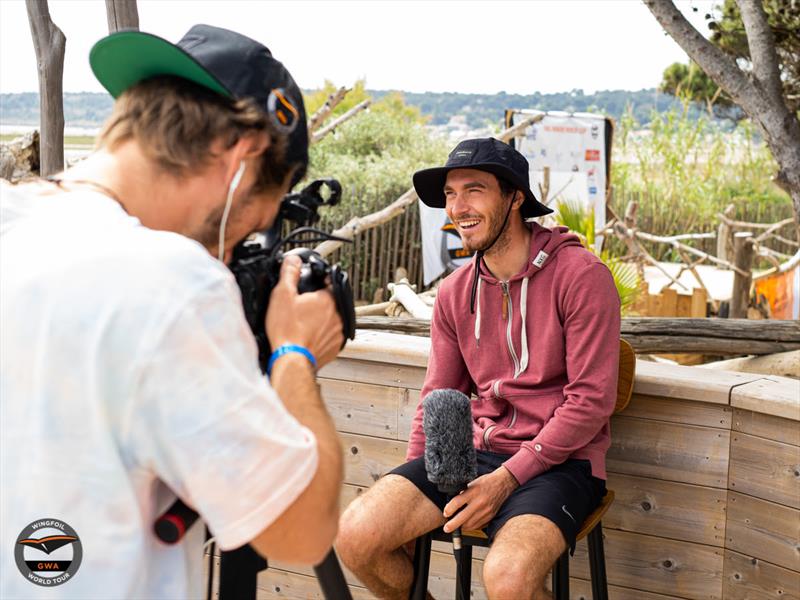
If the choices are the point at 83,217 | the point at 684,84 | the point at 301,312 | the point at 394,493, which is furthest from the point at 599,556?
the point at 684,84

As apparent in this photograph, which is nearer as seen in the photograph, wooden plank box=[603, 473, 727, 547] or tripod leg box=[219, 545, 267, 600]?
tripod leg box=[219, 545, 267, 600]

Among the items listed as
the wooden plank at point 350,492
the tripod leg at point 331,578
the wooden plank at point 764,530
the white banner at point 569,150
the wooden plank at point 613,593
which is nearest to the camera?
the tripod leg at point 331,578

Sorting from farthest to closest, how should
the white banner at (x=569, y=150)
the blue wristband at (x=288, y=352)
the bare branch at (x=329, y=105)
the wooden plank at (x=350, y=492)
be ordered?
the white banner at (x=569, y=150) < the bare branch at (x=329, y=105) < the wooden plank at (x=350, y=492) < the blue wristband at (x=288, y=352)

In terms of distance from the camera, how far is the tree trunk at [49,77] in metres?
3.99

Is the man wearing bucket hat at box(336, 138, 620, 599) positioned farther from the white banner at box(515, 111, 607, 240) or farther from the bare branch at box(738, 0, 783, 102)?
the white banner at box(515, 111, 607, 240)

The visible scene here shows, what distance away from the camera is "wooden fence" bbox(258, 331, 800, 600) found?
8.38ft

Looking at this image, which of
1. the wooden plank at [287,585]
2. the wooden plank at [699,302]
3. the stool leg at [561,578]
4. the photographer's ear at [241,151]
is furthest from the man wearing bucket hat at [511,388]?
the wooden plank at [699,302]

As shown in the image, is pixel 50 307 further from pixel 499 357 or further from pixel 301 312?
pixel 499 357

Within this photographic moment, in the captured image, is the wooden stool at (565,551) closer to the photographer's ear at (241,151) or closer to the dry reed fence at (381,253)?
the photographer's ear at (241,151)

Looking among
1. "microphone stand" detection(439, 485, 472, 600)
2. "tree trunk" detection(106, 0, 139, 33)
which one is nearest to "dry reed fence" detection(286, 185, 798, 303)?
"tree trunk" detection(106, 0, 139, 33)

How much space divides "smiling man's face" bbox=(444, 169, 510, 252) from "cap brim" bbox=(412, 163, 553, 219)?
0.11 ft

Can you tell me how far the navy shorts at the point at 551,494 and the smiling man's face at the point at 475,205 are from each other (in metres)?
0.66

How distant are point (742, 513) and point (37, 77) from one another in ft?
10.7

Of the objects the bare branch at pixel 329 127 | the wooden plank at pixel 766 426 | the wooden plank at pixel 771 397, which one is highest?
the bare branch at pixel 329 127
